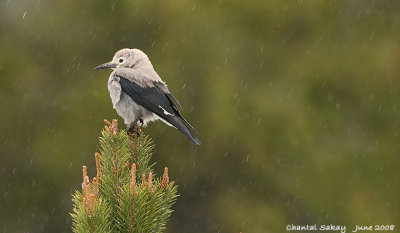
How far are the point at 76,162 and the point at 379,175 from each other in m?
5.08

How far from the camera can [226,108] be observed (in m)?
Answer: 9.66

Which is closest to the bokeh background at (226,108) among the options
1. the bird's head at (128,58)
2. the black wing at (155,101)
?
the bird's head at (128,58)

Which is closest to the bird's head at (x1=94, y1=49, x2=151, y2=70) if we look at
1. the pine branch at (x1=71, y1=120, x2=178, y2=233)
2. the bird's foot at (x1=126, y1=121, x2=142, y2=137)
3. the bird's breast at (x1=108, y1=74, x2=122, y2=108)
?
the bird's breast at (x1=108, y1=74, x2=122, y2=108)

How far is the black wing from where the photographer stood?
15.6 feet

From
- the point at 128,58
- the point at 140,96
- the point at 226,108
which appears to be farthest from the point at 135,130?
the point at 226,108

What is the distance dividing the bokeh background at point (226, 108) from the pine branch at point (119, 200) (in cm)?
666

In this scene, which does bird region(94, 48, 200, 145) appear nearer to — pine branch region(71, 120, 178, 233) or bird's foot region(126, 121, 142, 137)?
bird's foot region(126, 121, 142, 137)

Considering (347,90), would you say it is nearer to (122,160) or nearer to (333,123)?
(333,123)

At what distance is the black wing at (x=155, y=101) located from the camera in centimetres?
477

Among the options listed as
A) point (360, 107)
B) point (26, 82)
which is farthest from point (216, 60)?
point (26, 82)

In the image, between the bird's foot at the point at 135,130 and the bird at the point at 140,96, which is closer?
the bird's foot at the point at 135,130

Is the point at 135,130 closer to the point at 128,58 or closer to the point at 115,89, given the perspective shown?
the point at 115,89

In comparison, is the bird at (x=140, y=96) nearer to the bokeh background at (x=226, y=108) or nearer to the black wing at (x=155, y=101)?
the black wing at (x=155, y=101)

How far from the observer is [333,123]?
9.94 meters
